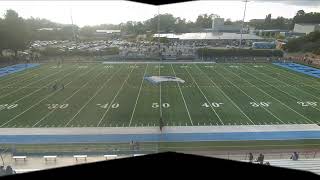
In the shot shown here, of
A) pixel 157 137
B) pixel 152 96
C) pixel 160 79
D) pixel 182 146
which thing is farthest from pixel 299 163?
pixel 160 79

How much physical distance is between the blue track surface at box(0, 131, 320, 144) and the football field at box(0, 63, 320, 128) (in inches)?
27.9

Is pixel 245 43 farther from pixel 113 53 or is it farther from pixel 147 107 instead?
pixel 147 107

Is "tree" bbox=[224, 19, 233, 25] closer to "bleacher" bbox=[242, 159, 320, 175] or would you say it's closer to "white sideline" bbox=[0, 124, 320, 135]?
"white sideline" bbox=[0, 124, 320, 135]

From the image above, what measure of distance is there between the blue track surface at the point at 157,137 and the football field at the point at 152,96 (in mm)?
708

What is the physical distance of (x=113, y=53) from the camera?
559 inches

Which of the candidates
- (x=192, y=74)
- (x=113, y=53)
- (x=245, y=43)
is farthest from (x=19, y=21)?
(x=245, y=43)

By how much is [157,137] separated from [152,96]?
3396 mm

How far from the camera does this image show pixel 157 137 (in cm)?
695

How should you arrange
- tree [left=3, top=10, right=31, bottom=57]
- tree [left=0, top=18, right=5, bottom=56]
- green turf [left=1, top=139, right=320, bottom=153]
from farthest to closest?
tree [left=0, top=18, right=5, bottom=56] → tree [left=3, top=10, right=31, bottom=57] → green turf [left=1, top=139, right=320, bottom=153]

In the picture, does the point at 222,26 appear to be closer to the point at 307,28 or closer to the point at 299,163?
the point at 307,28

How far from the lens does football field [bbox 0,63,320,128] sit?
27.0ft

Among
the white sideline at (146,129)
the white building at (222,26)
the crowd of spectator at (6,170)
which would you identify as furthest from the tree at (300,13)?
the crowd of spectator at (6,170)

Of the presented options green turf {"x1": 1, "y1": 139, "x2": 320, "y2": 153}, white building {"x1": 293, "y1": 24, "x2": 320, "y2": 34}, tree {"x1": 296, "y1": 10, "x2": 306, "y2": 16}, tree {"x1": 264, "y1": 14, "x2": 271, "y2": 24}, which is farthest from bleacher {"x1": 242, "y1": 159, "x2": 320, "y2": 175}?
tree {"x1": 264, "y1": 14, "x2": 271, "y2": 24}

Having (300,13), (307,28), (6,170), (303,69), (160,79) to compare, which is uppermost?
(300,13)
